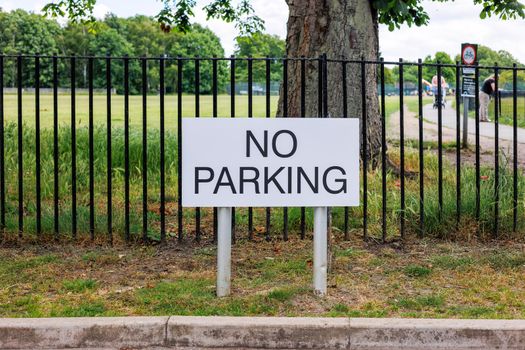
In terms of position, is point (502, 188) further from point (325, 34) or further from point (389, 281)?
point (325, 34)

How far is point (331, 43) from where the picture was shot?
9703 mm

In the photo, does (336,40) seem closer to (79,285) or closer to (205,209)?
(205,209)

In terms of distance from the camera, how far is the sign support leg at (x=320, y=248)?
5379 millimetres

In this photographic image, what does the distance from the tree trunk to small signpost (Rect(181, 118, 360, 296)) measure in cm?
407

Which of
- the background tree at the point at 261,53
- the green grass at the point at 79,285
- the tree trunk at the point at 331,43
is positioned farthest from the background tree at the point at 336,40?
the background tree at the point at 261,53

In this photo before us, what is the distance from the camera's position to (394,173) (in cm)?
1036

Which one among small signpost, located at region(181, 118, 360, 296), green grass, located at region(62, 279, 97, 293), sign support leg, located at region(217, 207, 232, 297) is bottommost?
green grass, located at region(62, 279, 97, 293)

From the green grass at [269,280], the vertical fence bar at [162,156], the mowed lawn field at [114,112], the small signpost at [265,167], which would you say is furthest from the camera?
the mowed lawn field at [114,112]

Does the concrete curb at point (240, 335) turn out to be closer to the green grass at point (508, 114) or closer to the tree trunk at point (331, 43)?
the tree trunk at point (331, 43)

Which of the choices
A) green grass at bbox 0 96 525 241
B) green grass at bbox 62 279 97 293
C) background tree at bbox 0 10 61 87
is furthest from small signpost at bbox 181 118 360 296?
background tree at bbox 0 10 61 87

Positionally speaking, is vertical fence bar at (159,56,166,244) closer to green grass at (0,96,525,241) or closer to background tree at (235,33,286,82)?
green grass at (0,96,525,241)

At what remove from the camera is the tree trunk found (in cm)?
957

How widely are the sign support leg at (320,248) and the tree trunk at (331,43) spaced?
4.15 meters

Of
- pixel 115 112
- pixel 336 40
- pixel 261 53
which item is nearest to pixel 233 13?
pixel 336 40
